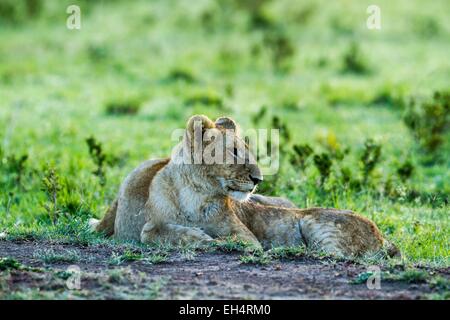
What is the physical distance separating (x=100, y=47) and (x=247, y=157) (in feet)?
42.3

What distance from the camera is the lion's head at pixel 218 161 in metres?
7.00

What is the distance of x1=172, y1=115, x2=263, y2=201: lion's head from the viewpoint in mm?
7000

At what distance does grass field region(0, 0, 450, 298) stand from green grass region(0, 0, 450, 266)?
32 millimetres

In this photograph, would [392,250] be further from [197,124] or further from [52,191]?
[52,191]

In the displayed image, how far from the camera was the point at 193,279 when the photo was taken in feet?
19.1

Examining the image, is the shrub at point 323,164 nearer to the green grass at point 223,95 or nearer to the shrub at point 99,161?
the green grass at point 223,95

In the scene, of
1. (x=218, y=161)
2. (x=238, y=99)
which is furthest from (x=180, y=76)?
(x=218, y=161)

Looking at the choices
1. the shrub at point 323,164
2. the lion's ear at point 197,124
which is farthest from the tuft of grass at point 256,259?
the shrub at point 323,164

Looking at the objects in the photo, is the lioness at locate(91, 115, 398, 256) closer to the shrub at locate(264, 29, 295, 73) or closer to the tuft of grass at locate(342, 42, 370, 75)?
the shrub at locate(264, 29, 295, 73)

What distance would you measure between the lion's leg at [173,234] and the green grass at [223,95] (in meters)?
0.29

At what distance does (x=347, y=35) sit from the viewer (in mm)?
22312

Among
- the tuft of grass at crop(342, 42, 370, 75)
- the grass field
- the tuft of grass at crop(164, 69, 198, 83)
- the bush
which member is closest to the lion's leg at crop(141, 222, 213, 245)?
the grass field
